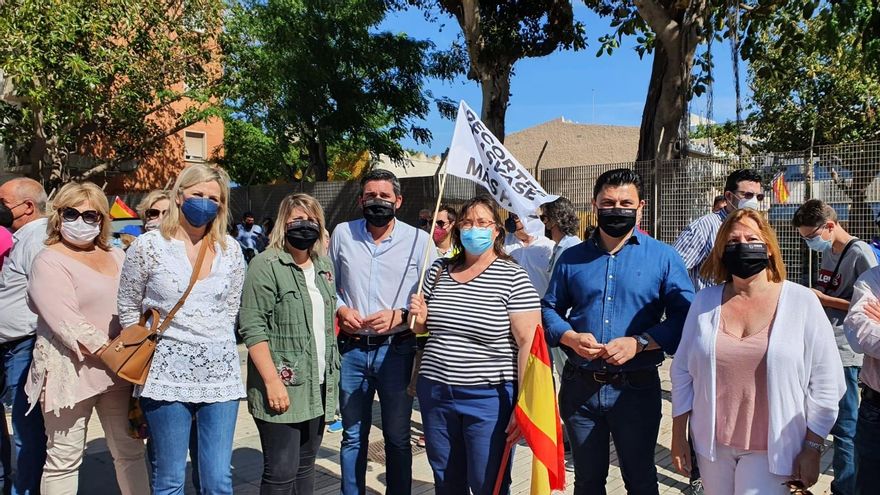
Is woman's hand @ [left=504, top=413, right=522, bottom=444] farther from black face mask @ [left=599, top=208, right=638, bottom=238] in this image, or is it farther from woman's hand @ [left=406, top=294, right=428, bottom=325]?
black face mask @ [left=599, top=208, right=638, bottom=238]

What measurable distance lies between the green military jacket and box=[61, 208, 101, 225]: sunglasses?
948mm

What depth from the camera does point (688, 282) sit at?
3.27 metres

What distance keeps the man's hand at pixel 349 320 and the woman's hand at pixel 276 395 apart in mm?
600

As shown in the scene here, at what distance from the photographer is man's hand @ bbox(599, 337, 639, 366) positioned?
3.02 metres

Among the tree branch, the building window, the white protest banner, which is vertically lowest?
the white protest banner

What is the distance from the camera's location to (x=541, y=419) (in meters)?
3.10

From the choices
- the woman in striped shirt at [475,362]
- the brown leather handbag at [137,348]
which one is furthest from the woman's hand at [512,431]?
the brown leather handbag at [137,348]

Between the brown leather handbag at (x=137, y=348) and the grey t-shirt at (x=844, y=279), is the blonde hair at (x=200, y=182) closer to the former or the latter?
the brown leather handbag at (x=137, y=348)

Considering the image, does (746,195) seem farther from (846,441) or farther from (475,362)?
(475,362)

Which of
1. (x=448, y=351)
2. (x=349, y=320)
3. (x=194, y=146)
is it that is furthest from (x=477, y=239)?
(x=194, y=146)

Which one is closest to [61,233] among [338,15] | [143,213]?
[143,213]

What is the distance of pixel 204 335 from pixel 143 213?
9.03 feet

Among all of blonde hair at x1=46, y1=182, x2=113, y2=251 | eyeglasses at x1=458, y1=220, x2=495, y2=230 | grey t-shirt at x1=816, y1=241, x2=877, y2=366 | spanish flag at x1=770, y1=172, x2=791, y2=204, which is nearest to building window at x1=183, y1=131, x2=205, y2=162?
spanish flag at x1=770, y1=172, x2=791, y2=204

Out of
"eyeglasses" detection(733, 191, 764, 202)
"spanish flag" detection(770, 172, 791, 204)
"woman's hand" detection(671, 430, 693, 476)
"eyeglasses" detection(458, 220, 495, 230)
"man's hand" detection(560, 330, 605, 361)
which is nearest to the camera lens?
"woman's hand" detection(671, 430, 693, 476)
